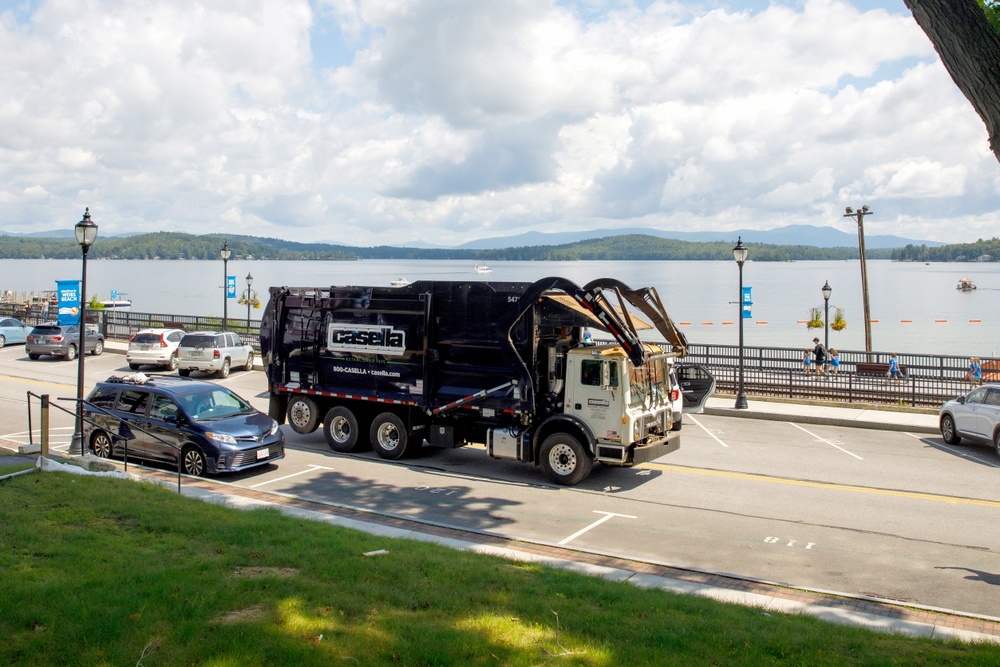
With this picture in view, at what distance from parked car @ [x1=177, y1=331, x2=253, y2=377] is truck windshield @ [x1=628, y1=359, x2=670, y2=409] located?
1916 centimetres

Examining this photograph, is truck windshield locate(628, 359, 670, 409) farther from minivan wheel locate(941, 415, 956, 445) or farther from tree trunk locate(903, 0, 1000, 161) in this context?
tree trunk locate(903, 0, 1000, 161)

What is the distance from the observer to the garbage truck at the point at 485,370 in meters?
14.2

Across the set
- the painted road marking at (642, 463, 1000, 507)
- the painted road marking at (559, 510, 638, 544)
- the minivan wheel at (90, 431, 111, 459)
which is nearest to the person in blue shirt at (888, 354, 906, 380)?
the painted road marking at (642, 463, 1000, 507)

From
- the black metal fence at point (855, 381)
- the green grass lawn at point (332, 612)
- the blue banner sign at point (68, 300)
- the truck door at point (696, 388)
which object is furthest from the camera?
the blue banner sign at point (68, 300)

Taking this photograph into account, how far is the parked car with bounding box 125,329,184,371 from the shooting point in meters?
30.8

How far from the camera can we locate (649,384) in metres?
14.8

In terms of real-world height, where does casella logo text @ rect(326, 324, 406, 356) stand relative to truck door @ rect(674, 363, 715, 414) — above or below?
above

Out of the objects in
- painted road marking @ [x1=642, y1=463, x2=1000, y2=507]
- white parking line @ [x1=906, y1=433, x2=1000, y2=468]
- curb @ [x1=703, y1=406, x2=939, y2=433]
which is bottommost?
painted road marking @ [x1=642, y1=463, x2=1000, y2=507]

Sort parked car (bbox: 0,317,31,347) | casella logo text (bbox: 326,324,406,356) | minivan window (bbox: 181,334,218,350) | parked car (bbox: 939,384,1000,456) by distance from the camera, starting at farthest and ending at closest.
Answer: parked car (bbox: 0,317,31,347), minivan window (bbox: 181,334,218,350), parked car (bbox: 939,384,1000,456), casella logo text (bbox: 326,324,406,356)

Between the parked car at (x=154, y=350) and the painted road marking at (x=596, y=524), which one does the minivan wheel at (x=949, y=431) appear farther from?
the parked car at (x=154, y=350)

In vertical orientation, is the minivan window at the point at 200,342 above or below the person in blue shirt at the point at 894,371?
above

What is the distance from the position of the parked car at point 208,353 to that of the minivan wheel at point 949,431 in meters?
22.5

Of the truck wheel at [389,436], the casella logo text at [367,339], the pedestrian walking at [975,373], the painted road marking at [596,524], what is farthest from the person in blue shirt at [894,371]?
the casella logo text at [367,339]

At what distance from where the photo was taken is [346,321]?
55.7 feet
